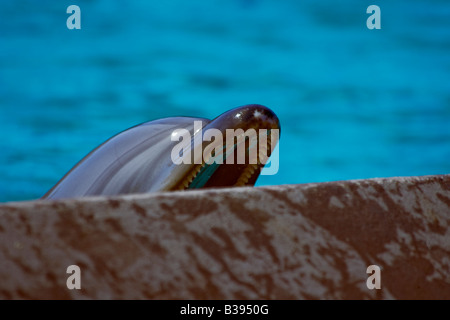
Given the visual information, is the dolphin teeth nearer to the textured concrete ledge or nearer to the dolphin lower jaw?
the dolphin lower jaw

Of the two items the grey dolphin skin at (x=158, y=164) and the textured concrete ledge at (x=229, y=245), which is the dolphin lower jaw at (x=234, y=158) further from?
the textured concrete ledge at (x=229, y=245)

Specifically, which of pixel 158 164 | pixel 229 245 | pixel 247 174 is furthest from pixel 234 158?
pixel 229 245

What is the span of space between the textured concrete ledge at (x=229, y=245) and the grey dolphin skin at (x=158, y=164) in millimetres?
665

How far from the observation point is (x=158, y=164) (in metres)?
1.85

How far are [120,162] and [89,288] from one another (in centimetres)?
102

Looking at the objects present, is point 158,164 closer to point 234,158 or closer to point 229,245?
point 234,158

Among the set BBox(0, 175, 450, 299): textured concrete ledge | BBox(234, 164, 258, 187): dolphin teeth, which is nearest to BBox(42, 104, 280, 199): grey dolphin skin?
BBox(234, 164, 258, 187): dolphin teeth

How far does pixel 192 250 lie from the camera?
3.23ft

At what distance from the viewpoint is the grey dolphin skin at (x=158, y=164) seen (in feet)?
5.72

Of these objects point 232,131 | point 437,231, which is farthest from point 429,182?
point 232,131

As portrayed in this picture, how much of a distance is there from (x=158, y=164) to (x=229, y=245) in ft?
2.89

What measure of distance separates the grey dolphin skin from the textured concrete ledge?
67 cm

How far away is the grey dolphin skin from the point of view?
1743 mm

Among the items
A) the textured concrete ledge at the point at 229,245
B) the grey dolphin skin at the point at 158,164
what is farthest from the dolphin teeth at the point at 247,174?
the textured concrete ledge at the point at 229,245
